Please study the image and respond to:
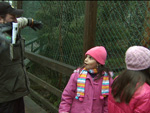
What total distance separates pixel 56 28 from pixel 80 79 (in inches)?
102

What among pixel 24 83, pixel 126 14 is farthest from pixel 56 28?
pixel 24 83

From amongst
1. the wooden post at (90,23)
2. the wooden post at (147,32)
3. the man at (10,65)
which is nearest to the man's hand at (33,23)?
the man at (10,65)

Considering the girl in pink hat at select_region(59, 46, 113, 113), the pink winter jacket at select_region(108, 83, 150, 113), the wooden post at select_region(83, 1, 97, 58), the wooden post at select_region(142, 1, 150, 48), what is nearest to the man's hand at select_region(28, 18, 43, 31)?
the wooden post at select_region(83, 1, 97, 58)

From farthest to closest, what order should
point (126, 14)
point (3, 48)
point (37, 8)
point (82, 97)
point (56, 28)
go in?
point (37, 8) → point (56, 28) → point (126, 14) → point (3, 48) → point (82, 97)

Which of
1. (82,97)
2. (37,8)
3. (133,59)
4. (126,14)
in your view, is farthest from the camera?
(37,8)

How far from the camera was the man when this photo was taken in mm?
2111

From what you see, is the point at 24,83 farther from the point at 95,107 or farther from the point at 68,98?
the point at 95,107

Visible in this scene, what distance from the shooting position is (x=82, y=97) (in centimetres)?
197

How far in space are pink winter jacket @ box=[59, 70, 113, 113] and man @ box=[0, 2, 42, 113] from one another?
0.59 metres

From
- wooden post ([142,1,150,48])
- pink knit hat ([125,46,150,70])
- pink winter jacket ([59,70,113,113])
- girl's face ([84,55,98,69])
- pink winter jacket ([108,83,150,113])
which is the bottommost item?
pink winter jacket ([59,70,113,113])

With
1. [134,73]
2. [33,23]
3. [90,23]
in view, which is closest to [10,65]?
[33,23]

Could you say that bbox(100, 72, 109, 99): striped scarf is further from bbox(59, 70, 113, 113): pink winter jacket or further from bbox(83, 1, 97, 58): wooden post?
bbox(83, 1, 97, 58): wooden post

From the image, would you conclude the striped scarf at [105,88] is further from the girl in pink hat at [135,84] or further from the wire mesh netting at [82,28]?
the wire mesh netting at [82,28]

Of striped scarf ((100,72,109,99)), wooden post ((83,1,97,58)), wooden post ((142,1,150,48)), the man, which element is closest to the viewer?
striped scarf ((100,72,109,99))
